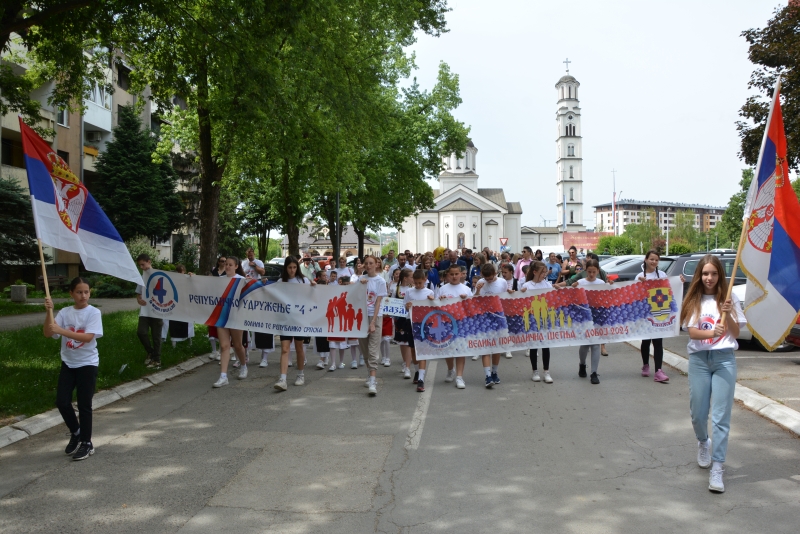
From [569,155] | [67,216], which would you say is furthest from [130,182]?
[569,155]

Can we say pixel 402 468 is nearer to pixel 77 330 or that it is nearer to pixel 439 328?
pixel 77 330

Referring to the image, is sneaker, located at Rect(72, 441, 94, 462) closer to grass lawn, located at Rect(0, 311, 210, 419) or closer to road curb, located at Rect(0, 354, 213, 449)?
road curb, located at Rect(0, 354, 213, 449)

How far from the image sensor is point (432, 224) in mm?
115375

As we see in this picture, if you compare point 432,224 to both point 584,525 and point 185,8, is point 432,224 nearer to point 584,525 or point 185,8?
point 185,8

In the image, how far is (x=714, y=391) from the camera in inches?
225

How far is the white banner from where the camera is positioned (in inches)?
430

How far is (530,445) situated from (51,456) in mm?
4691

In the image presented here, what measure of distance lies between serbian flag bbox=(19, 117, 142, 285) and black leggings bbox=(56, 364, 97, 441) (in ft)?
3.30

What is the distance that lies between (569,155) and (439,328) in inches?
4735

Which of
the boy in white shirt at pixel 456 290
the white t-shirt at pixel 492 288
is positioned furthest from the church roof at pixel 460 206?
the boy in white shirt at pixel 456 290

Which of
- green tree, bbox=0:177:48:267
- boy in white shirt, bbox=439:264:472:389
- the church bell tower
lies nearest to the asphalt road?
boy in white shirt, bbox=439:264:472:389

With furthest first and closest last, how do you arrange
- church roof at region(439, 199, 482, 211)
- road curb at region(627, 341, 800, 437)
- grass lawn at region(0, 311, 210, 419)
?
church roof at region(439, 199, 482, 211) < grass lawn at region(0, 311, 210, 419) < road curb at region(627, 341, 800, 437)

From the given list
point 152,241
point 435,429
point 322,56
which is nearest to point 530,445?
point 435,429

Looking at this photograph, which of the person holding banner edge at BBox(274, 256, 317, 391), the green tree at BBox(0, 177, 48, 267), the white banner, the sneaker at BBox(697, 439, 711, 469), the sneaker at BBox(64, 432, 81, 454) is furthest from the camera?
the green tree at BBox(0, 177, 48, 267)
